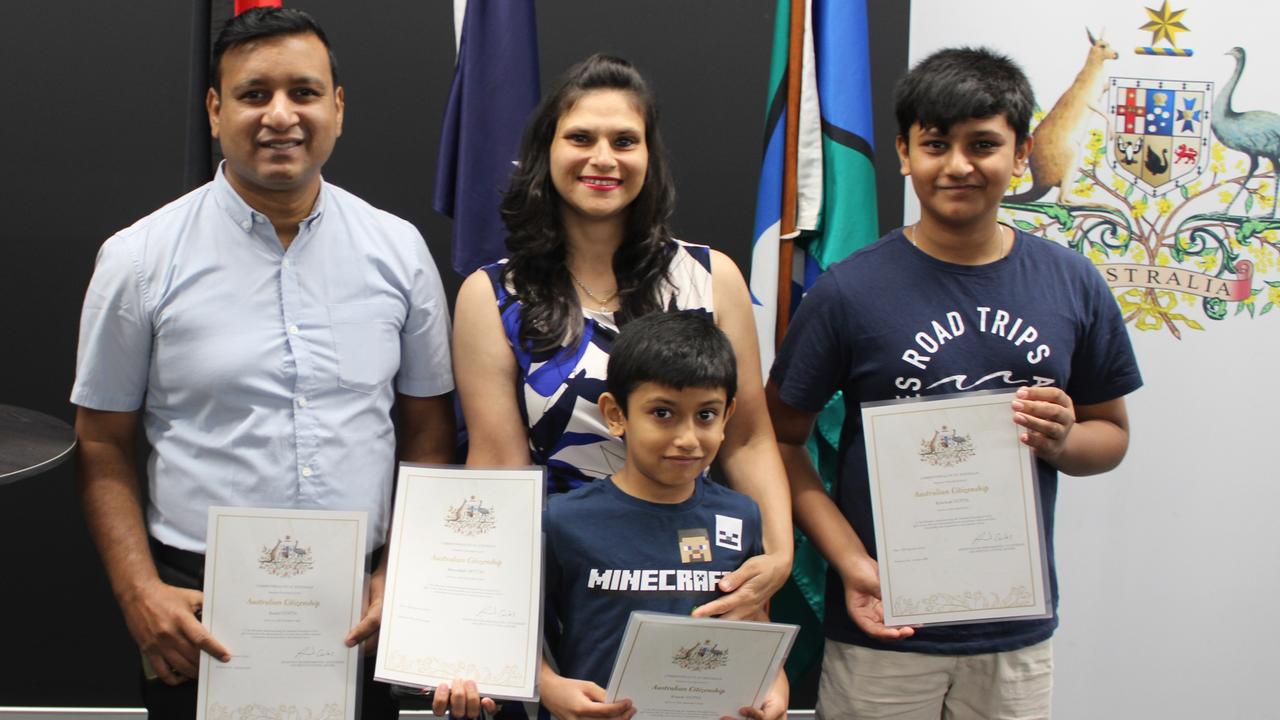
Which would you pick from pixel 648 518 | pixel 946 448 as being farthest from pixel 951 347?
pixel 648 518

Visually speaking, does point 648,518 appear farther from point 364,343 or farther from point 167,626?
point 167,626

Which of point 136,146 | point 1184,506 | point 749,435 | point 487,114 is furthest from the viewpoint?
point 1184,506

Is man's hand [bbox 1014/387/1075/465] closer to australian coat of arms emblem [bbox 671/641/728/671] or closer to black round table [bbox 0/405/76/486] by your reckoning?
australian coat of arms emblem [bbox 671/641/728/671]

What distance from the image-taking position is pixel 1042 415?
1.91m

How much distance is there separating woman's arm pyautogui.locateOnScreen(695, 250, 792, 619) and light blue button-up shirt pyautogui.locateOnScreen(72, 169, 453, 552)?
2.13 feet

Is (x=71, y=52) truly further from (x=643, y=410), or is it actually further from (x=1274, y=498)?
(x=1274, y=498)

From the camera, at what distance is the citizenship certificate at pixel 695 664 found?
1.69 metres

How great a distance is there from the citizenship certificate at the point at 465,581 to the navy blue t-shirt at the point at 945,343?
2.04 feet

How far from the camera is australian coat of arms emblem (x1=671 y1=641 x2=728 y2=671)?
1.72 metres

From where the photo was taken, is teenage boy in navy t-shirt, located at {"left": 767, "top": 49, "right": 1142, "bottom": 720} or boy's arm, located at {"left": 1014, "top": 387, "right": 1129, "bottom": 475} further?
teenage boy in navy t-shirt, located at {"left": 767, "top": 49, "right": 1142, "bottom": 720}

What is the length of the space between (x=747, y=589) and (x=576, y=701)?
352 mm
